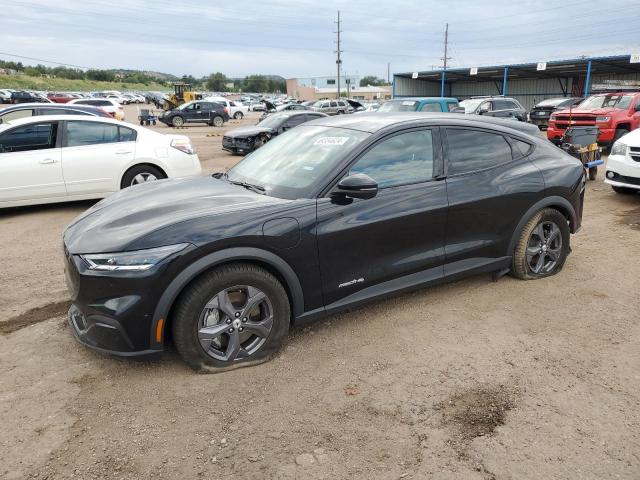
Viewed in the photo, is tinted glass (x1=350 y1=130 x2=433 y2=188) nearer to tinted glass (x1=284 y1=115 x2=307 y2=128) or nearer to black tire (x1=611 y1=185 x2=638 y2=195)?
black tire (x1=611 y1=185 x2=638 y2=195)

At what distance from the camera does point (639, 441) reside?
8.35ft

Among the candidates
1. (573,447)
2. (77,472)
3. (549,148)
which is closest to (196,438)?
(77,472)

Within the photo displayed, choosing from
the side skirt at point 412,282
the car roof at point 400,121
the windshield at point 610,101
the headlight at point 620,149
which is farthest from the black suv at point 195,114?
the side skirt at point 412,282

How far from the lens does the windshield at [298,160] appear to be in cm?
352

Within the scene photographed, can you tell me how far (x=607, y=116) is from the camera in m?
Result: 13.6

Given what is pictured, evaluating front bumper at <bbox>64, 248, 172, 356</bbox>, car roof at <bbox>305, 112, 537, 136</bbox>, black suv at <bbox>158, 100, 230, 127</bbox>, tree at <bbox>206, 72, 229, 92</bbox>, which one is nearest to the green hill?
tree at <bbox>206, 72, 229, 92</bbox>

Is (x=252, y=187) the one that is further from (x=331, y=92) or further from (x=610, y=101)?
(x=331, y=92)

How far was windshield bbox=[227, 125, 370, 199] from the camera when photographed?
3.52 m

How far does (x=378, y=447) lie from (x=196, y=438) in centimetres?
96

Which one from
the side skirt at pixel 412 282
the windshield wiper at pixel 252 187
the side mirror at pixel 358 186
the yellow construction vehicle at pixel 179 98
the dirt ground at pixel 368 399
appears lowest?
the dirt ground at pixel 368 399

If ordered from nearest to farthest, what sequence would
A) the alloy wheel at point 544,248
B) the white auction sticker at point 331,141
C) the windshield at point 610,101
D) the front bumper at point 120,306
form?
the front bumper at point 120,306
the white auction sticker at point 331,141
the alloy wheel at point 544,248
the windshield at point 610,101

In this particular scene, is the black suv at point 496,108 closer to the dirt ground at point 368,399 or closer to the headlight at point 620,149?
the headlight at point 620,149

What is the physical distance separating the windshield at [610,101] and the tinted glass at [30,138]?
47.6 ft

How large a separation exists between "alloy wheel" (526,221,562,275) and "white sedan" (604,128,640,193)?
13.0 ft
